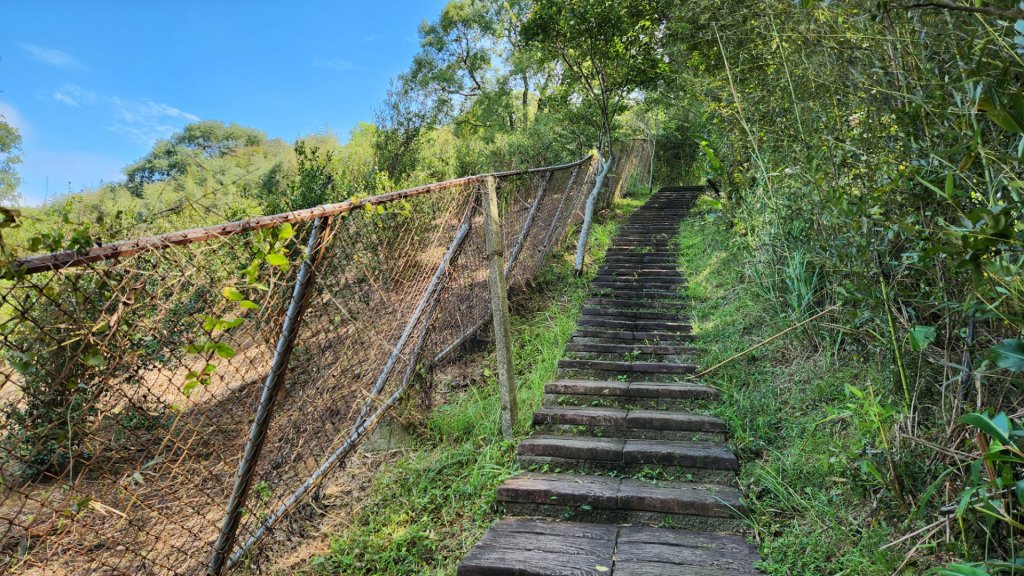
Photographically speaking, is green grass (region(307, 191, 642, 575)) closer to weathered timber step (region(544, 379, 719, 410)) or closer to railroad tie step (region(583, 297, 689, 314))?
weathered timber step (region(544, 379, 719, 410))

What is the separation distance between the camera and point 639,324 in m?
5.79

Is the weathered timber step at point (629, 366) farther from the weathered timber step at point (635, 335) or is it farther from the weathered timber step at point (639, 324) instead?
the weathered timber step at point (639, 324)

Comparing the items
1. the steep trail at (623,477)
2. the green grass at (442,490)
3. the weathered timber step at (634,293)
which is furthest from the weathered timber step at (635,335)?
the weathered timber step at (634,293)

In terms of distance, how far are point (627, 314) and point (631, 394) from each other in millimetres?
1765

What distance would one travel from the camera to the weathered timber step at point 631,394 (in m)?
4.24

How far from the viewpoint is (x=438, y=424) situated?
13.3ft

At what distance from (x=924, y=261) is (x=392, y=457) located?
10.5 ft

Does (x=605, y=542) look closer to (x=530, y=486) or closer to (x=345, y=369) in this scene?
(x=530, y=486)

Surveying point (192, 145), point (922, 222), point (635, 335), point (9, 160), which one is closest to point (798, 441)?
point (922, 222)

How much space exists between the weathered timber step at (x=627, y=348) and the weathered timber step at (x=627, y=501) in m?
1.89

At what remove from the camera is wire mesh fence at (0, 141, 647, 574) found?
153 cm

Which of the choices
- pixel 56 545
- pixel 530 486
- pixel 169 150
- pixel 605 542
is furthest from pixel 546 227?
pixel 169 150

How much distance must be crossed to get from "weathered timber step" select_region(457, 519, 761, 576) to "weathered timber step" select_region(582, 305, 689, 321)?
3.21 metres

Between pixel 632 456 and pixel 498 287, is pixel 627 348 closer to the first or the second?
pixel 632 456
